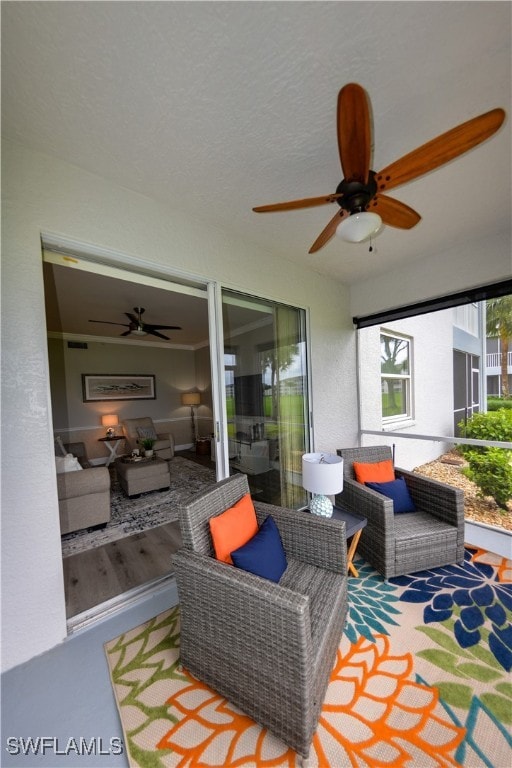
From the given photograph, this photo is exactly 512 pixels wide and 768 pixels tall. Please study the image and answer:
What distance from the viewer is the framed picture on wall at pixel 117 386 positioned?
19.1ft

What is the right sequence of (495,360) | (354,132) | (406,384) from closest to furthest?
1. (354,132)
2. (495,360)
3. (406,384)

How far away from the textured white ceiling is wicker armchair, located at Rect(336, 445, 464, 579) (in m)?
2.25

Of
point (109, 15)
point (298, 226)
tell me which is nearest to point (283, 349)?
point (298, 226)

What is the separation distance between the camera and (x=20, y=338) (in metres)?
1.41

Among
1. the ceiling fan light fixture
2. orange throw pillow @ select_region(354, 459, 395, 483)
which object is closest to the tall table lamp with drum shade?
orange throw pillow @ select_region(354, 459, 395, 483)

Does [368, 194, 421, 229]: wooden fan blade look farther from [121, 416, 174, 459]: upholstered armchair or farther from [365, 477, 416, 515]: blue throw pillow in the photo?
[121, 416, 174, 459]: upholstered armchair

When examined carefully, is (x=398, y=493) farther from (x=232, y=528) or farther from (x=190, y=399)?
(x=190, y=399)

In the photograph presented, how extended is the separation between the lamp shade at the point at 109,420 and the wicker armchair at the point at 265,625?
5312 mm

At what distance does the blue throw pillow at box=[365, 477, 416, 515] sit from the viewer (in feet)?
7.63

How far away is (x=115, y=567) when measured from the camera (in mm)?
2186

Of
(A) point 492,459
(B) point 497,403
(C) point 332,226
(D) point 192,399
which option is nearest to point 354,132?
(C) point 332,226

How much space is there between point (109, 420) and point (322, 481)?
18.2ft

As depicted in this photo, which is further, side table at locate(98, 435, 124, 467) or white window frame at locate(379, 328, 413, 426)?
side table at locate(98, 435, 124, 467)

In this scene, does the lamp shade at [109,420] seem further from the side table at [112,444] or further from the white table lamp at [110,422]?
the side table at [112,444]
